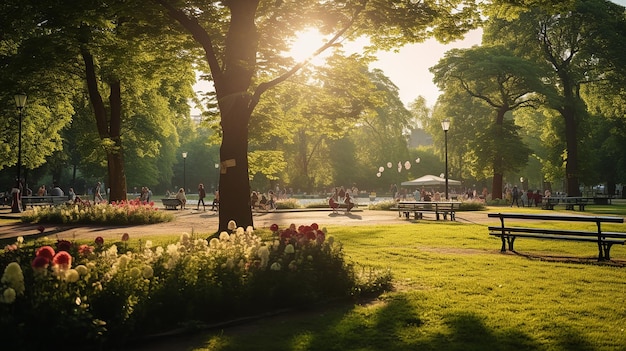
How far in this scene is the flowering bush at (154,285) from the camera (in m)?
4.85

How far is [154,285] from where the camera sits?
20.1 feet

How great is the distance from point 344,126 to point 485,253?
24.5 feet

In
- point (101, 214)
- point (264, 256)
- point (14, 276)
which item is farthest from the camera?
point (101, 214)

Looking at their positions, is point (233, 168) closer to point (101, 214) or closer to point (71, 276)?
point (71, 276)

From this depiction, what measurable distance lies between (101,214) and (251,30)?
41.8ft

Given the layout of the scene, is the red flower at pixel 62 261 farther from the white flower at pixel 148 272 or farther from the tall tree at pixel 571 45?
the tall tree at pixel 571 45

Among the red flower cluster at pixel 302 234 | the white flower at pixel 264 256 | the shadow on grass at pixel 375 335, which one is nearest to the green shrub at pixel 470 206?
the red flower cluster at pixel 302 234

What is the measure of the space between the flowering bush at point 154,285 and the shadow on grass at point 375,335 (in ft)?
1.18

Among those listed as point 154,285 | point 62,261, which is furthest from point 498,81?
point 62,261

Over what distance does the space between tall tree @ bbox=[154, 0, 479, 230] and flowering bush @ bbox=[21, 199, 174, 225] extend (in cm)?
981

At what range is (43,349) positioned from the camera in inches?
187

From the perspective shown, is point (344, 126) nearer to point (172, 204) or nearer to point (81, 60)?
point (81, 60)

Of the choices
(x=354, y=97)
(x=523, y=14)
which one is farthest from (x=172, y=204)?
(x=523, y=14)

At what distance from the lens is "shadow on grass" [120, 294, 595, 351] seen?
553cm
